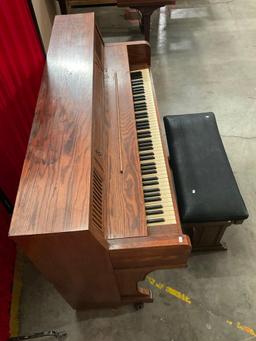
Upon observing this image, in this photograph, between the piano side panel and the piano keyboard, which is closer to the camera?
the piano side panel

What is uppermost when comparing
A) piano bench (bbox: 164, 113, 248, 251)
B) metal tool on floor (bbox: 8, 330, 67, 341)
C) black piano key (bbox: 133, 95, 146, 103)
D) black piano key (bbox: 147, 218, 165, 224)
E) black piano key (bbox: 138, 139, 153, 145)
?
black piano key (bbox: 133, 95, 146, 103)

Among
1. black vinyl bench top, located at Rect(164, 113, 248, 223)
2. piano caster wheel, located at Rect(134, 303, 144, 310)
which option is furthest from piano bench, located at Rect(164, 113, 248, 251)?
→ piano caster wheel, located at Rect(134, 303, 144, 310)

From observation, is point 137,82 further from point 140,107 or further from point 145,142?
point 145,142

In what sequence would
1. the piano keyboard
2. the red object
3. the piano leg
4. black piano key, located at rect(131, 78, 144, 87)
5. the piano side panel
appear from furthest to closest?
the piano leg, black piano key, located at rect(131, 78, 144, 87), the red object, the piano keyboard, the piano side panel

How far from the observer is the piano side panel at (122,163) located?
118 centimetres

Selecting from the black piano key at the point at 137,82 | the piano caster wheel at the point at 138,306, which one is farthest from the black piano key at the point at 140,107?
the piano caster wheel at the point at 138,306

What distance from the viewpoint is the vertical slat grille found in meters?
1.06

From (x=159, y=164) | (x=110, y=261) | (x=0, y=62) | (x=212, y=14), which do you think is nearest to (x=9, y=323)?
(x=110, y=261)

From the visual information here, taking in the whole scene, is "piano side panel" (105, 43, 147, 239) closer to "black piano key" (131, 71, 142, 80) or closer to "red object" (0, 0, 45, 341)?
"black piano key" (131, 71, 142, 80)

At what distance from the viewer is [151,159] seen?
60.8 inches

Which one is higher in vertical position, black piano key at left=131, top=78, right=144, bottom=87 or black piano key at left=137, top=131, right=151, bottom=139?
black piano key at left=131, top=78, right=144, bottom=87

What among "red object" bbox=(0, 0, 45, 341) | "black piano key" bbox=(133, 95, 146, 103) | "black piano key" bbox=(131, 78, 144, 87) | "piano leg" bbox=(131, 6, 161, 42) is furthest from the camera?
"piano leg" bbox=(131, 6, 161, 42)

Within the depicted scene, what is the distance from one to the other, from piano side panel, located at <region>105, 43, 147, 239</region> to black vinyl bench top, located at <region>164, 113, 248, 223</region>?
45 centimetres

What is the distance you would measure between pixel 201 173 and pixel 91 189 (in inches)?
36.5
